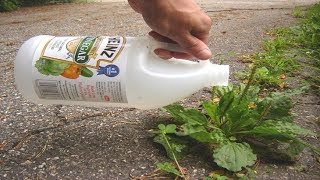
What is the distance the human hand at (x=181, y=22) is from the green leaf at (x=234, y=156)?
1.11ft

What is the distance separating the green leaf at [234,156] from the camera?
1.20 m

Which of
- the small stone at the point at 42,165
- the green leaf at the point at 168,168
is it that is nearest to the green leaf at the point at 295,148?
the green leaf at the point at 168,168

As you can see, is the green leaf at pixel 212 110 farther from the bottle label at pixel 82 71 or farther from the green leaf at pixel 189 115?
the bottle label at pixel 82 71

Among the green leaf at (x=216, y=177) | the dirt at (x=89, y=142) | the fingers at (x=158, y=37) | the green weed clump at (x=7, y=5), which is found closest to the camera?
the green leaf at (x=216, y=177)

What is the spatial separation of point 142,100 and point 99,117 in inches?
13.1

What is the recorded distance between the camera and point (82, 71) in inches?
55.6

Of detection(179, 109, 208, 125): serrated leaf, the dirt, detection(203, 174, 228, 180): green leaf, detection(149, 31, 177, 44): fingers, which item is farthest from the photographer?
detection(149, 31, 177, 44): fingers

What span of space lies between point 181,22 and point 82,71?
1.36 ft

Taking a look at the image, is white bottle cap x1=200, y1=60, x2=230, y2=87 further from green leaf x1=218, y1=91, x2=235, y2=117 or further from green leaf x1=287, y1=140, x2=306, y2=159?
green leaf x1=287, y1=140, x2=306, y2=159

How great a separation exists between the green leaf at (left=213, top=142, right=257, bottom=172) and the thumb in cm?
33

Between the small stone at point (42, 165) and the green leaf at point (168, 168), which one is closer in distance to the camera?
the green leaf at point (168, 168)

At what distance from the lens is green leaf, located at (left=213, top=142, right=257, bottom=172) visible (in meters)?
1.20

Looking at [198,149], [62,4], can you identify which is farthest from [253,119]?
[62,4]

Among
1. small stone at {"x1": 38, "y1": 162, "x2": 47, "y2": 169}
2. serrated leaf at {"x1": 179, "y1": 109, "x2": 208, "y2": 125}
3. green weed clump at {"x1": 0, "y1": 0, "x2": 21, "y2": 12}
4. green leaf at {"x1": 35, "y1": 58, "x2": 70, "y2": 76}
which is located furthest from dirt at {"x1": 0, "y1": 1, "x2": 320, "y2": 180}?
green weed clump at {"x1": 0, "y1": 0, "x2": 21, "y2": 12}
